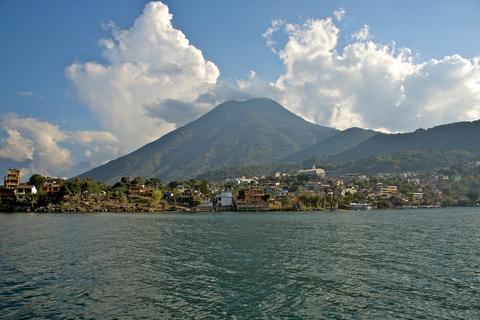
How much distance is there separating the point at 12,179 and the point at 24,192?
34.3 ft

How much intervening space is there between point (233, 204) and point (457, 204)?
101240 millimetres

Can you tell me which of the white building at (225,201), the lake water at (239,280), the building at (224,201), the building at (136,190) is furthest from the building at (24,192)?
the lake water at (239,280)

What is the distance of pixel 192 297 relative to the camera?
54.9 feet

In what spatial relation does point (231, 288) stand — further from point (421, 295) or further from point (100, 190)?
point (100, 190)

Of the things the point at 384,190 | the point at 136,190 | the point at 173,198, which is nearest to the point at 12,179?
the point at 136,190

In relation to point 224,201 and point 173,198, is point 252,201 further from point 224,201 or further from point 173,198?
point 173,198

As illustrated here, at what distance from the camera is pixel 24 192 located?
115 meters

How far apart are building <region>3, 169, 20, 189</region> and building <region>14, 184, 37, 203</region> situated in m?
5.07

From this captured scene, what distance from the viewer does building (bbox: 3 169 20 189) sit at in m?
120

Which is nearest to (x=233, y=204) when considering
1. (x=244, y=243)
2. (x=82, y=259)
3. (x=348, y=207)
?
(x=348, y=207)

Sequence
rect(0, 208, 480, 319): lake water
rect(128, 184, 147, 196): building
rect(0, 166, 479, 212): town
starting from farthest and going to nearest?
rect(128, 184, 147, 196): building → rect(0, 166, 479, 212): town → rect(0, 208, 480, 319): lake water

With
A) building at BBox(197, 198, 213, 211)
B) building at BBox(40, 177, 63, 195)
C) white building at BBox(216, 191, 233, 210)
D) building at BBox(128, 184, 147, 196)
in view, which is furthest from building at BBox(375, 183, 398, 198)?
building at BBox(40, 177, 63, 195)

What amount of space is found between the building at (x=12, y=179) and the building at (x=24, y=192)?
200 inches

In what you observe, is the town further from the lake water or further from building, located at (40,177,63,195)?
the lake water
